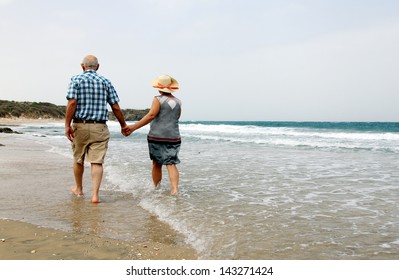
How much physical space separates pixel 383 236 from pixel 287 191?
2322mm

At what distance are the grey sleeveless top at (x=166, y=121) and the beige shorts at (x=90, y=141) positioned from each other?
76cm

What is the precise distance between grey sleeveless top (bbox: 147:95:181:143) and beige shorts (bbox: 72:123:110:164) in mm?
761

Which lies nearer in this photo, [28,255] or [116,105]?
[28,255]

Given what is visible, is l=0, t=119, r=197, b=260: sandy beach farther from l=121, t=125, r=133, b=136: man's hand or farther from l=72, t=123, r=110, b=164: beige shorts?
l=121, t=125, r=133, b=136: man's hand

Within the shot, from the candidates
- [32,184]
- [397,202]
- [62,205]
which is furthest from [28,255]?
[397,202]

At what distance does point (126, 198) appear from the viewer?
5.54m

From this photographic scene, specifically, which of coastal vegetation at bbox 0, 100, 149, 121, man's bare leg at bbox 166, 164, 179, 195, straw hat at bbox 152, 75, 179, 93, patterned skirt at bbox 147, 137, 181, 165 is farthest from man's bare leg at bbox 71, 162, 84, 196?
coastal vegetation at bbox 0, 100, 149, 121

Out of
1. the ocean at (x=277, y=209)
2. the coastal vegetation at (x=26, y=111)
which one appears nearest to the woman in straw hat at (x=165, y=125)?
the ocean at (x=277, y=209)

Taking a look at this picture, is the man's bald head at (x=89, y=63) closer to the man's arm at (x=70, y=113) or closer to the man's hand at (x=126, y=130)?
the man's arm at (x=70, y=113)

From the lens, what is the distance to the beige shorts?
17.0 ft

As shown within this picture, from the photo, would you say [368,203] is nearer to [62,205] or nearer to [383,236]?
[383,236]

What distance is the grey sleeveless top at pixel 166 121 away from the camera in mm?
5719

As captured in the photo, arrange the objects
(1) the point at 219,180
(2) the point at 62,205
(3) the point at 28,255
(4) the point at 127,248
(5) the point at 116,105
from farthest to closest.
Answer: (1) the point at 219,180
(5) the point at 116,105
(2) the point at 62,205
(4) the point at 127,248
(3) the point at 28,255

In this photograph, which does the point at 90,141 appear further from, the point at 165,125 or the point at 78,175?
the point at 165,125
